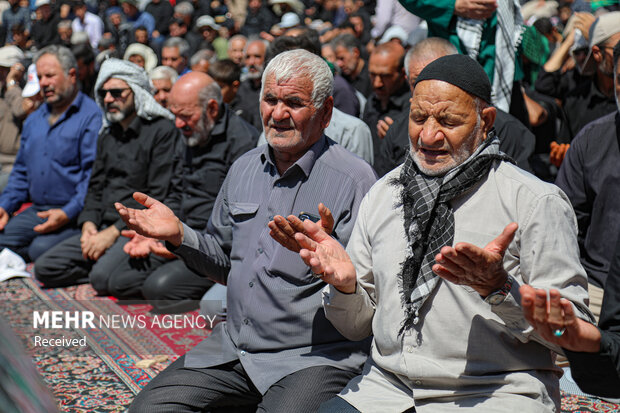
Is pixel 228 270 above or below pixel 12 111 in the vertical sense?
above

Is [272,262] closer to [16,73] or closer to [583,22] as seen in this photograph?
[583,22]

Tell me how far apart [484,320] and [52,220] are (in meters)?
4.99

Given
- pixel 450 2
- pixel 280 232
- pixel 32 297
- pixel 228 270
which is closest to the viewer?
pixel 280 232

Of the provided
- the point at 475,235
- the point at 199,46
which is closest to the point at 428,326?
the point at 475,235

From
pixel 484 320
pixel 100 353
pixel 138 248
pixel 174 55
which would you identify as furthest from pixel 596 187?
pixel 174 55

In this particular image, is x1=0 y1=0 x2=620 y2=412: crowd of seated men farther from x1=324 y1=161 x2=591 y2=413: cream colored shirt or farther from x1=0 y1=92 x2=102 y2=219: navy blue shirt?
x1=0 y1=92 x2=102 y2=219: navy blue shirt

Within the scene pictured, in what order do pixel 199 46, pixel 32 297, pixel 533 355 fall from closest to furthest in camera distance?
pixel 533 355 → pixel 32 297 → pixel 199 46

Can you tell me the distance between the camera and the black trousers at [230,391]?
282cm

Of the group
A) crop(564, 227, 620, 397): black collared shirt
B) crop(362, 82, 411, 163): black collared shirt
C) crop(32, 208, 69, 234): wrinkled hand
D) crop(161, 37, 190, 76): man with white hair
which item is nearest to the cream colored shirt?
crop(564, 227, 620, 397): black collared shirt

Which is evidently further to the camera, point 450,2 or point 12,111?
point 12,111

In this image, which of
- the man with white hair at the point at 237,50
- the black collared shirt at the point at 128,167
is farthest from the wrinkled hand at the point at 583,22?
the man with white hair at the point at 237,50

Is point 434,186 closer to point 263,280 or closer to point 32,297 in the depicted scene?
point 263,280

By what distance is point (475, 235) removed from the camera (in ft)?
7.92

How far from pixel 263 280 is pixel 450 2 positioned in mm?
2455
